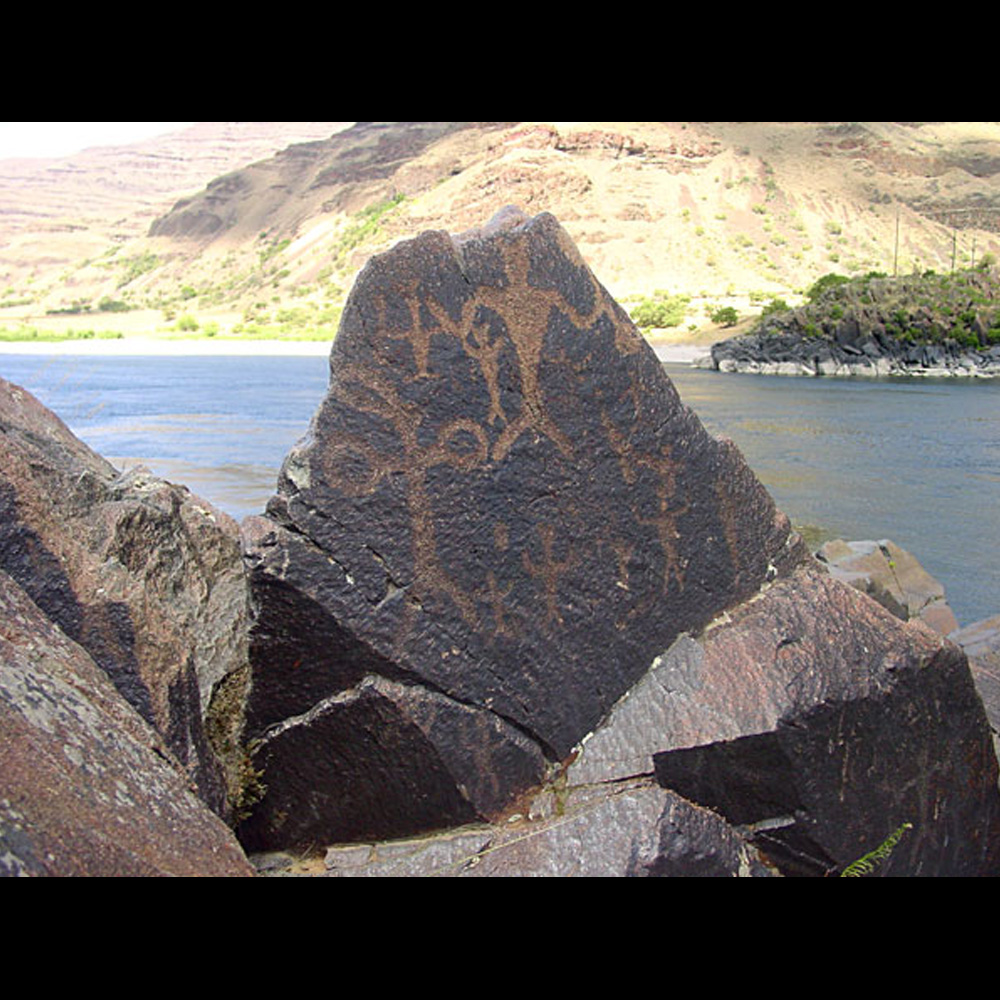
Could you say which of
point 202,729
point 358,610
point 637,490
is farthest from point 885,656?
point 202,729

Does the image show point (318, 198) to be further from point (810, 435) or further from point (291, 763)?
point (291, 763)

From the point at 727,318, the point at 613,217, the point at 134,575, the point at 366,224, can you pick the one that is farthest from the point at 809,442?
the point at 366,224

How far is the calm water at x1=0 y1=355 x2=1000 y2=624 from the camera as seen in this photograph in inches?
517

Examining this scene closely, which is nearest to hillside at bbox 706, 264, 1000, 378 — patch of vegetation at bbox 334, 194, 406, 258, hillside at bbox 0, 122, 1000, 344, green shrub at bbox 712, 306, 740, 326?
green shrub at bbox 712, 306, 740, 326

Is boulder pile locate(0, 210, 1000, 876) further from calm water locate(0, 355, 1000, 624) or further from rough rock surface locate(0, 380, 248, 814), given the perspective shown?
calm water locate(0, 355, 1000, 624)

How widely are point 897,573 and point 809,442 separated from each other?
12.1m

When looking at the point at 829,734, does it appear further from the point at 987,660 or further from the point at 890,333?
the point at 890,333

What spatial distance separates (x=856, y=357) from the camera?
110ft

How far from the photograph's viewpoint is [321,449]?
3166 millimetres

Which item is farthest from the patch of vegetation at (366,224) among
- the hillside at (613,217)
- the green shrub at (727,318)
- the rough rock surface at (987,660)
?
the rough rock surface at (987,660)

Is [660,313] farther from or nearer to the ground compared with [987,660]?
farther from the ground

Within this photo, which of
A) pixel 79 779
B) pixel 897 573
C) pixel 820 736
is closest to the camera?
pixel 79 779

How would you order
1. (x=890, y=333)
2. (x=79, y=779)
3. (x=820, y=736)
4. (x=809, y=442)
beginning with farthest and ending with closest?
(x=890, y=333)
(x=809, y=442)
(x=820, y=736)
(x=79, y=779)

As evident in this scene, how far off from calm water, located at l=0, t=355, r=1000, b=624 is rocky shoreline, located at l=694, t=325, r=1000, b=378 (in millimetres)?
1352
